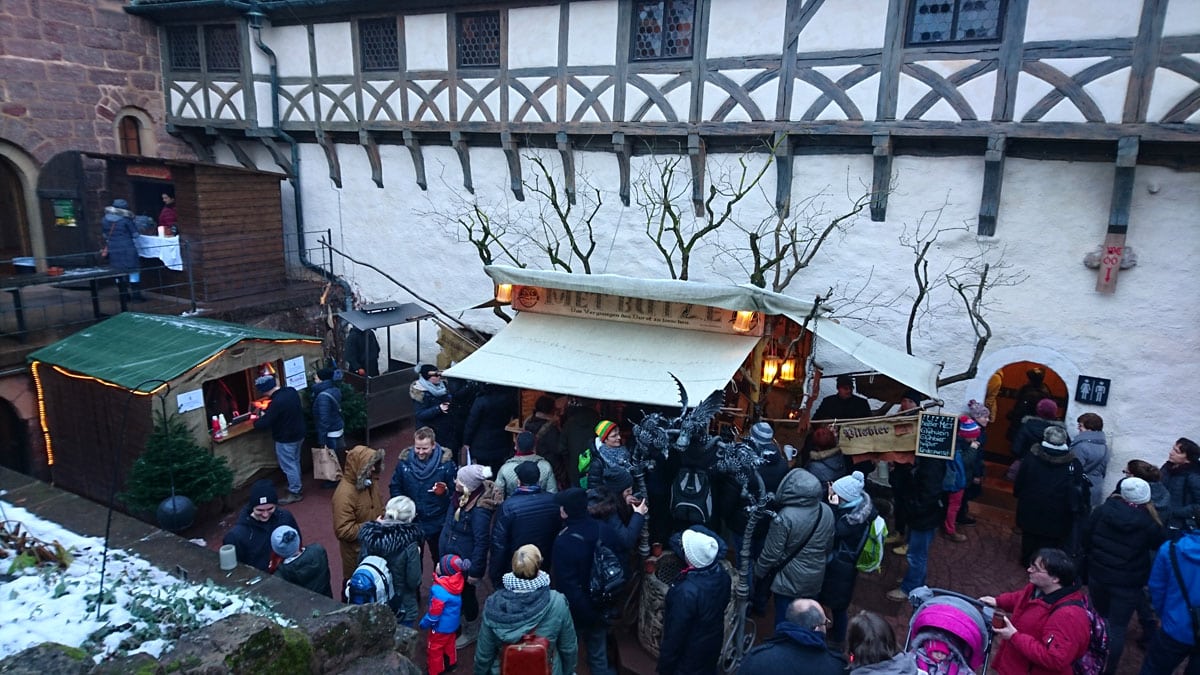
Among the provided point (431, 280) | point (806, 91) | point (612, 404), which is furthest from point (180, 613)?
point (431, 280)

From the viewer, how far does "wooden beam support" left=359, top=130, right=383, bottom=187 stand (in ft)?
38.6

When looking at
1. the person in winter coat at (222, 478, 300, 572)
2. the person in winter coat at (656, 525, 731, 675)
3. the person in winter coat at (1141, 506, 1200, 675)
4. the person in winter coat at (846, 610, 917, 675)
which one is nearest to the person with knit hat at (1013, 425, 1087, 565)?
the person in winter coat at (1141, 506, 1200, 675)

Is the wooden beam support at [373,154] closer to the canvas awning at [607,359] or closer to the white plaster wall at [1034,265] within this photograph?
the white plaster wall at [1034,265]

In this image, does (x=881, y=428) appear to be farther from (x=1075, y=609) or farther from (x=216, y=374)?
(x=216, y=374)

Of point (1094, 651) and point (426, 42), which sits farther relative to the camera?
point (426, 42)

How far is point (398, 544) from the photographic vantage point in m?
5.00

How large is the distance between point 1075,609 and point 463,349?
6521 mm

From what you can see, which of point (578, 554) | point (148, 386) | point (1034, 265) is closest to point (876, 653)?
point (578, 554)

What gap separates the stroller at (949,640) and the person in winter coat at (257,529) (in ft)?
13.0

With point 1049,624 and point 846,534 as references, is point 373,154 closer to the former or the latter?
point 846,534

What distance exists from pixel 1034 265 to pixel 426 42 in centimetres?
841

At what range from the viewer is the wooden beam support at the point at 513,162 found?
34.3 feet

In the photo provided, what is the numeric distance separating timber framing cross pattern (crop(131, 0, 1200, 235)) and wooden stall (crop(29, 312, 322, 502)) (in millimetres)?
4246

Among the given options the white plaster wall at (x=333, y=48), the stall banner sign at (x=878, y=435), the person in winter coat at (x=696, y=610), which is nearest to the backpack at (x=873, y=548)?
the stall banner sign at (x=878, y=435)
